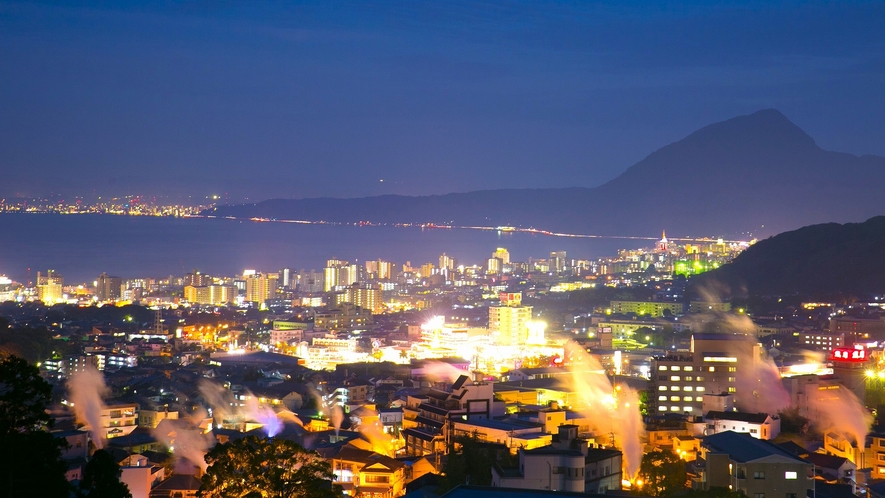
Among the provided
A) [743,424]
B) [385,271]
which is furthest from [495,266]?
[743,424]

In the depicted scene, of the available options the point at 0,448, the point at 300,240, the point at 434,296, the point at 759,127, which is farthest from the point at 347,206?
the point at 0,448

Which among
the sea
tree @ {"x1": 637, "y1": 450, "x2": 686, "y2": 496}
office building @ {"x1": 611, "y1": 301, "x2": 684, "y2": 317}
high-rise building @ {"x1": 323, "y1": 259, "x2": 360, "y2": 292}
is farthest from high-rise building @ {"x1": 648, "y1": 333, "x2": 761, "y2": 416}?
the sea

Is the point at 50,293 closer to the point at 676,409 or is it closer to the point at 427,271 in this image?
the point at 427,271

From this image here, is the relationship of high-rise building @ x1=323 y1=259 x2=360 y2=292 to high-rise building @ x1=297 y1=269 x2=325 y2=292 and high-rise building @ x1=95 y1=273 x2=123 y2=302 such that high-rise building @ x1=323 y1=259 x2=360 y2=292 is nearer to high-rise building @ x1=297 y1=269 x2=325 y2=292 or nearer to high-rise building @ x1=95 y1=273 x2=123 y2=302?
high-rise building @ x1=297 y1=269 x2=325 y2=292

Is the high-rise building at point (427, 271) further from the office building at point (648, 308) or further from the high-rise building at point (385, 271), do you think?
the office building at point (648, 308)

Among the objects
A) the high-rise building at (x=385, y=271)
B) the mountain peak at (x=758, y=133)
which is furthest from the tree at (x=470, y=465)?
the mountain peak at (x=758, y=133)

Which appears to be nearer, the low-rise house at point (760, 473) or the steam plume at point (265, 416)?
the low-rise house at point (760, 473)
